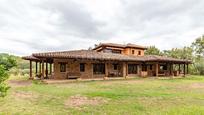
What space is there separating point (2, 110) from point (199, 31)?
47.4m

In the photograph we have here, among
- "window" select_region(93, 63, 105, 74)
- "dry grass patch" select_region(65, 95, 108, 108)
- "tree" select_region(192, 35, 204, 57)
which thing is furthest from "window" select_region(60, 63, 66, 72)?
"tree" select_region(192, 35, 204, 57)

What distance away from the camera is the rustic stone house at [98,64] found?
20.9 meters

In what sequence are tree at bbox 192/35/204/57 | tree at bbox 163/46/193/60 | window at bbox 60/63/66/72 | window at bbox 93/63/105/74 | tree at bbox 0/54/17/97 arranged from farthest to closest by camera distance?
tree at bbox 163/46/193/60, tree at bbox 192/35/204/57, window at bbox 93/63/105/74, window at bbox 60/63/66/72, tree at bbox 0/54/17/97

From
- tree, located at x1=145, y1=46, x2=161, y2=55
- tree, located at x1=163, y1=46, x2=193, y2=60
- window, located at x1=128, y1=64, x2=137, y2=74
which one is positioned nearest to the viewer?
window, located at x1=128, y1=64, x2=137, y2=74

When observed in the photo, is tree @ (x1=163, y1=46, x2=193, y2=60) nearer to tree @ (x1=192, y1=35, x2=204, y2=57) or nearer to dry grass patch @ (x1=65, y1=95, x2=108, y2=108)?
tree @ (x1=192, y1=35, x2=204, y2=57)

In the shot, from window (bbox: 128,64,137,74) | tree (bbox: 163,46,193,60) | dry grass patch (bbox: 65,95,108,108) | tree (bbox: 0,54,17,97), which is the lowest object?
dry grass patch (bbox: 65,95,108,108)

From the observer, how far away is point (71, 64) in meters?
22.2

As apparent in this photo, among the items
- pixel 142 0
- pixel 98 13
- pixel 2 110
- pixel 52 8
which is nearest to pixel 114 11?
pixel 98 13

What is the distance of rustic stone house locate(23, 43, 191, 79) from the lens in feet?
68.6

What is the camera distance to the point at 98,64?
80.4 ft

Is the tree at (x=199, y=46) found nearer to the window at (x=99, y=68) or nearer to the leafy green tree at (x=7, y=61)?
the window at (x=99, y=68)

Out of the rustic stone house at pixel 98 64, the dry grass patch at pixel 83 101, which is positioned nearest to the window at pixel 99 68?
the rustic stone house at pixel 98 64

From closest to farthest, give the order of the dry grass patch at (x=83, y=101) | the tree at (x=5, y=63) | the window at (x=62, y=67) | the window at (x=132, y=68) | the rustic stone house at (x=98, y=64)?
the tree at (x=5, y=63) < the dry grass patch at (x=83, y=101) < the rustic stone house at (x=98, y=64) < the window at (x=62, y=67) < the window at (x=132, y=68)

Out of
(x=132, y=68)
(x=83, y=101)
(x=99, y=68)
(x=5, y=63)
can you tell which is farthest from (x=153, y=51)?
(x=5, y=63)
